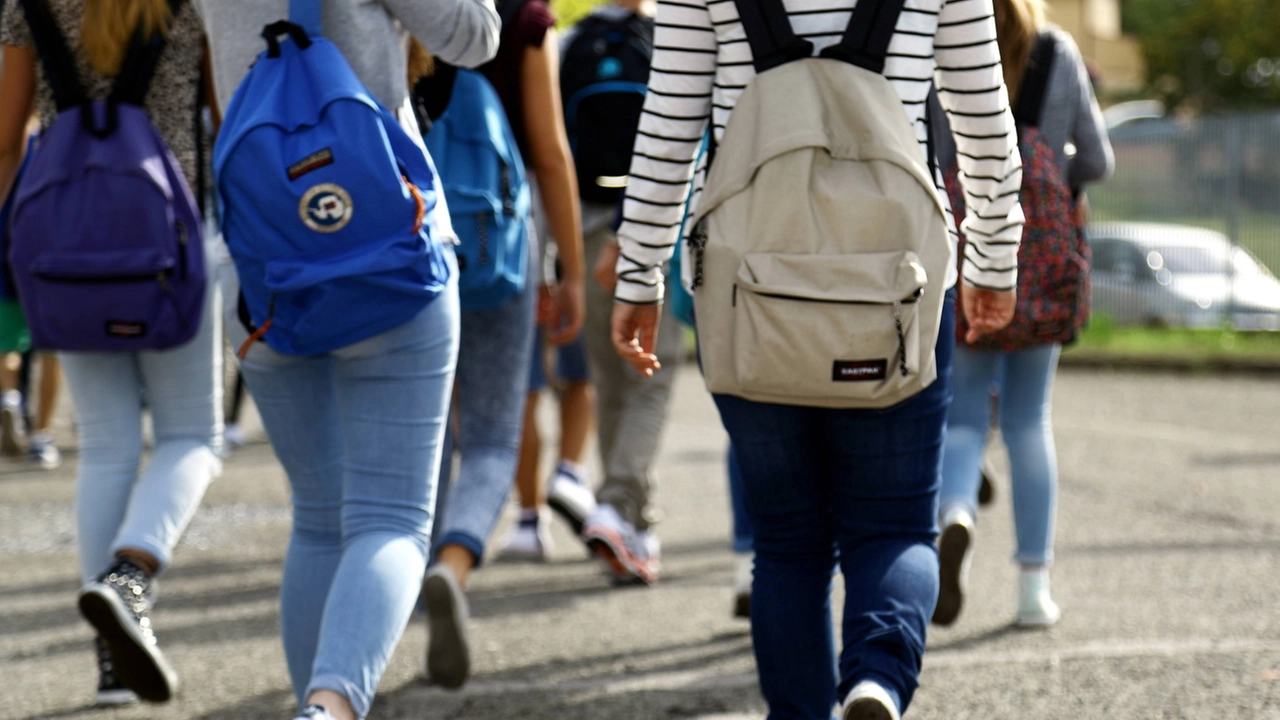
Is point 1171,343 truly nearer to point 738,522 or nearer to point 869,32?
point 738,522

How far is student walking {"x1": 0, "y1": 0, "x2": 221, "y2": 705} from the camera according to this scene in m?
3.70

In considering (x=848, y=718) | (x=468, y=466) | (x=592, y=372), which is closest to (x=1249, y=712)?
(x=848, y=718)

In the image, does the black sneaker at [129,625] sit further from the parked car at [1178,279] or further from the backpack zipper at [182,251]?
the parked car at [1178,279]

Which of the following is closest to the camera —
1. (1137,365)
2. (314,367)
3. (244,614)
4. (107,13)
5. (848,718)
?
(848,718)

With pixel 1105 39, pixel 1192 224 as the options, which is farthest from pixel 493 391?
pixel 1105 39

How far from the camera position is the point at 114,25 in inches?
146

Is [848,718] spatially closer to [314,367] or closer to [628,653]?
[314,367]

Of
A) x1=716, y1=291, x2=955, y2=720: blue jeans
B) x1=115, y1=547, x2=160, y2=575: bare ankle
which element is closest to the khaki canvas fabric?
x1=716, y1=291, x2=955, y2=720: blue jeans

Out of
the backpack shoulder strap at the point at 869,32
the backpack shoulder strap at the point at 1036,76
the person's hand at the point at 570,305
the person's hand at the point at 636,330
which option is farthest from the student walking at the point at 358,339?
the backpack shoulder strap at the point at 1036,76

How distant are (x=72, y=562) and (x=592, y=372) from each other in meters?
2.08

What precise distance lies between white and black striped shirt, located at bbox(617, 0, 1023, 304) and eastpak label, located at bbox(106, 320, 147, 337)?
4.29 ft

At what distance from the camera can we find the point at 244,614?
5.09 meters

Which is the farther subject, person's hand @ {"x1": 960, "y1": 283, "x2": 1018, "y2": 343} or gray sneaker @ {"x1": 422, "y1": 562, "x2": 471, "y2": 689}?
gray sneaker @ {"x1": 422, "y1": 562, "x2": 471, "y2": 689}

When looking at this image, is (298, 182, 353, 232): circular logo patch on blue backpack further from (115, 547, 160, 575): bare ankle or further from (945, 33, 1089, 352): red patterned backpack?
(945, 33, 1089, 352): red patterned backpack
